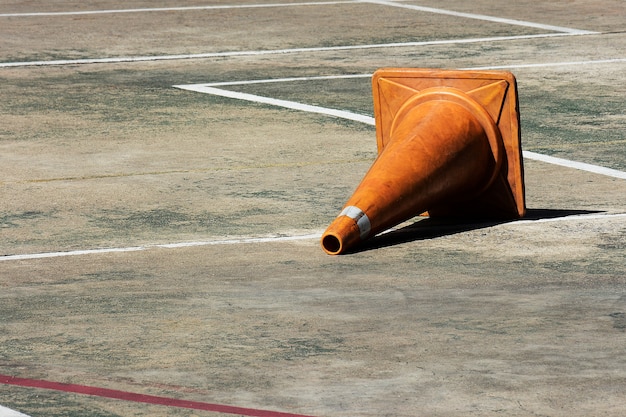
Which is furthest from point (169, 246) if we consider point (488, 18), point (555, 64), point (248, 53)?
point (488, 18)

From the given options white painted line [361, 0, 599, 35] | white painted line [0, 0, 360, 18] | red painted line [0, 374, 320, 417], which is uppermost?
red painted line [0, 374, 320, 417]

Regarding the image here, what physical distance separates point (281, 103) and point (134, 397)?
316 inches

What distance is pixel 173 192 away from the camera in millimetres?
9797

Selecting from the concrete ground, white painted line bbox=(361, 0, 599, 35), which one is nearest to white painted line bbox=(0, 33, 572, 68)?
the concrete ground

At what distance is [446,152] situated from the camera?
28.1 feet

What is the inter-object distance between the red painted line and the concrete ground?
0.08ft

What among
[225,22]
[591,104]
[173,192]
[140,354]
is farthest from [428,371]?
[225,22]

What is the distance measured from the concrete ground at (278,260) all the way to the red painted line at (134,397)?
0.02 meters

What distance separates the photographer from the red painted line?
541 centimetres

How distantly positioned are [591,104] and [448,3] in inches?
349

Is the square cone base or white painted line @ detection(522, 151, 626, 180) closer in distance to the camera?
the square cone base

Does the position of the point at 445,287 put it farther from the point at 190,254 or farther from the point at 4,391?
the point at 4,391

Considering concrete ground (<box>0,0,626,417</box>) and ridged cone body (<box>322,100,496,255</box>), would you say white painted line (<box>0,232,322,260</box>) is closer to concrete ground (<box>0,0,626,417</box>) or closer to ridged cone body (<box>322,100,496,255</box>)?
concrete ground (<box>0,0,626,417</box>)

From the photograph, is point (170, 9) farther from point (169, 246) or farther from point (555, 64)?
point (169, 246)
